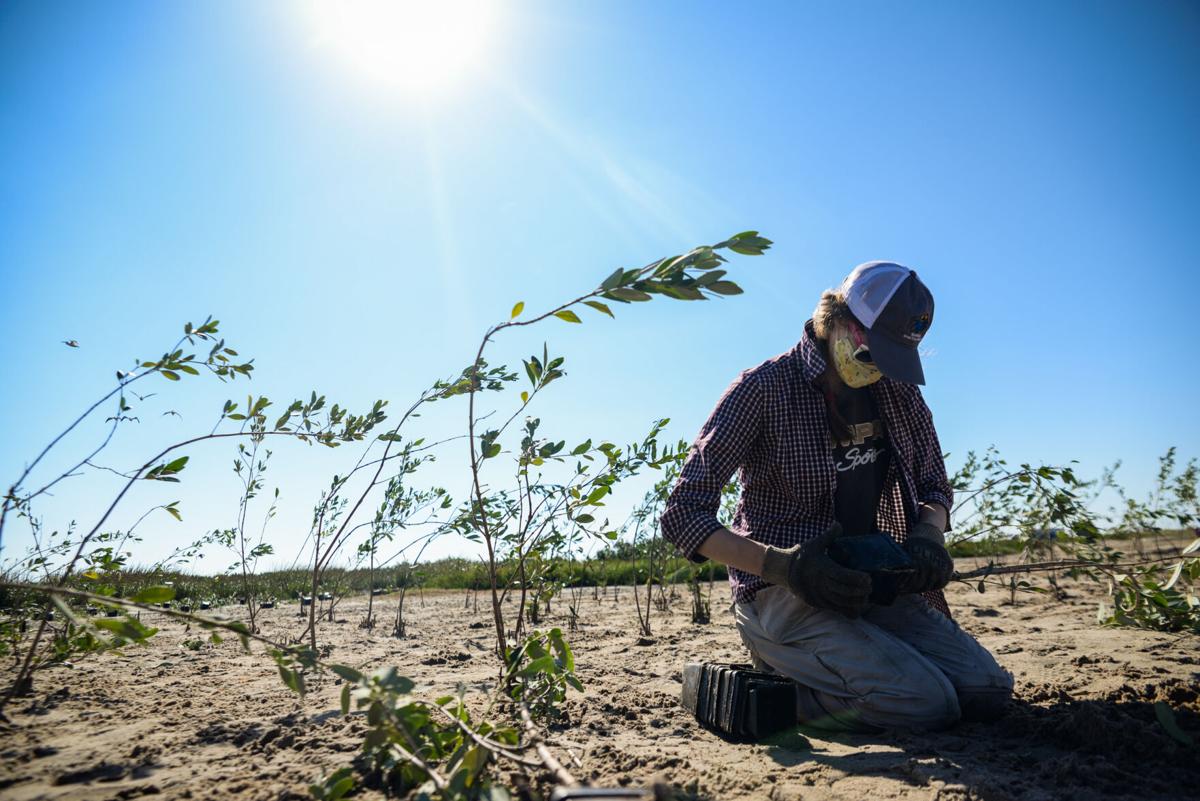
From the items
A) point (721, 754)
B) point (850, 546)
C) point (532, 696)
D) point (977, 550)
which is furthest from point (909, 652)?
point (977, 550)

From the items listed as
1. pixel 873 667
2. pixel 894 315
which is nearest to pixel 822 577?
pixel 873 667

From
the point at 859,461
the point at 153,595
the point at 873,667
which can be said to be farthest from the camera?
the point at 859,461

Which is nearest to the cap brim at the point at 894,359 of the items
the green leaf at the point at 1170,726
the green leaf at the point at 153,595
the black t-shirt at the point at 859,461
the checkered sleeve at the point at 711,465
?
the black t-shirt at the point at 859,461

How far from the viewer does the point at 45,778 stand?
178 cm

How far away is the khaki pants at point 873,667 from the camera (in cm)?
238

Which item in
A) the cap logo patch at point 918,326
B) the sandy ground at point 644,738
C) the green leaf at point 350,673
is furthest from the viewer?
the cap logo patch at point 918,326

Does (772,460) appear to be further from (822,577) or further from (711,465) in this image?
(822,577)

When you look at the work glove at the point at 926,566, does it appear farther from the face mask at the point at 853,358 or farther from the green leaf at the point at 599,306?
the green leaf at the point at 599,306

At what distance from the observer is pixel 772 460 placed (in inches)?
112

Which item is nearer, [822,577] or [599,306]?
[599,306]

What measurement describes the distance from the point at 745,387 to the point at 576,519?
1034mm

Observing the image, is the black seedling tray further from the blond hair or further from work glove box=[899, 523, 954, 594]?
the blond hair

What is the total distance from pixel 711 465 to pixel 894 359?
2.89ft

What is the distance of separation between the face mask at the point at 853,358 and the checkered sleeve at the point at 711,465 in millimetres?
403
